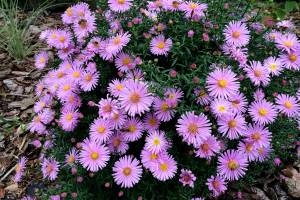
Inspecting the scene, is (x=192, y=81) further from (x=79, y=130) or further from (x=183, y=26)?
(x=79, y=130)

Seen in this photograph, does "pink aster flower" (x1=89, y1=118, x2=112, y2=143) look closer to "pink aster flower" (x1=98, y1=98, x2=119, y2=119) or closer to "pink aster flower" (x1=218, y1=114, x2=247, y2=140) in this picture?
"pink aster flower" (x1=98, y1=98, x2=119, y2=119)

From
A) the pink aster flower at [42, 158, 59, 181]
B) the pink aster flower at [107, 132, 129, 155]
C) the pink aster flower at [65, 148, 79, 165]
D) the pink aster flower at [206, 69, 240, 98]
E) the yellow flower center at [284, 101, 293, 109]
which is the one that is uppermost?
the pink aster flower at [206, 69, 240, 98]

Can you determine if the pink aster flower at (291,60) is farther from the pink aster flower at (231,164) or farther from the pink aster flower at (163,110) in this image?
the pink aster flower at (163,110)

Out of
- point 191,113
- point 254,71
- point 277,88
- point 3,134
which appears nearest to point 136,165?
point 191,113

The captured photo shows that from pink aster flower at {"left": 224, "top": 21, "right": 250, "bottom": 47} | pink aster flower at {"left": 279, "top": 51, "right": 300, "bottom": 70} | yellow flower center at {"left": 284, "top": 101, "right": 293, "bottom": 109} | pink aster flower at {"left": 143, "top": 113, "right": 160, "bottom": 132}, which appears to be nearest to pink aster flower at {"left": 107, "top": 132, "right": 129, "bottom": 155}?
pink aster flower at {"left": 143, "top": 113, "right": 160, "bottom": 132}

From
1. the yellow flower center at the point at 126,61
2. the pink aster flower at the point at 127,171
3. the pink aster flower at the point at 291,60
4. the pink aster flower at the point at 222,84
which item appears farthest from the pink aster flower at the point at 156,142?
the pink aster flower at the point at 291,60

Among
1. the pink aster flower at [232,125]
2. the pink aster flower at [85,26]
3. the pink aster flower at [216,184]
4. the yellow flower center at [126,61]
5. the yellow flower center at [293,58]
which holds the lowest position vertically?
the pink aster flower at [216,184]
